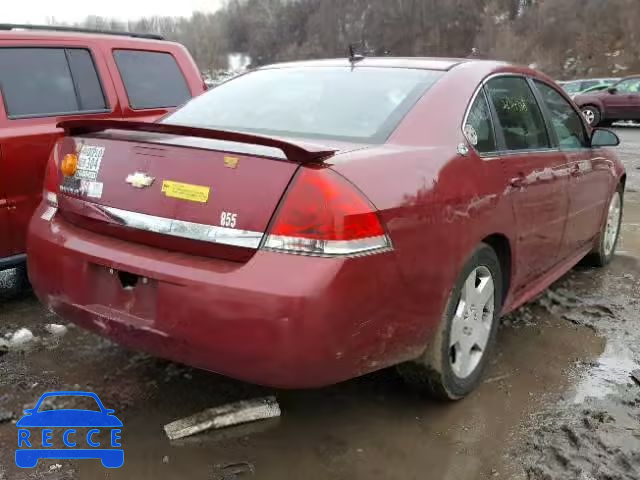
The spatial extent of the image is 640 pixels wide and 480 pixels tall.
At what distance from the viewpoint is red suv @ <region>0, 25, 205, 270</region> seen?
13.5 feet

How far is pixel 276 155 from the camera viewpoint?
2.33m

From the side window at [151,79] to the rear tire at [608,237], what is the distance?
3.62m

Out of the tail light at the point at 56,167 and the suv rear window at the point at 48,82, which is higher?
the suv rear window at the point at 48,82

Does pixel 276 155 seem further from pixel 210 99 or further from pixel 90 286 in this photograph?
pixel 210 99

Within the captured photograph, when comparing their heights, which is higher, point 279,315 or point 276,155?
point 276,155

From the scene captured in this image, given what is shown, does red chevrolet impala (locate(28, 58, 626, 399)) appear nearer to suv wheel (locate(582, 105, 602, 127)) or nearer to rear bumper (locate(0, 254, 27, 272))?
rear bumper (locate(0, 254, 27, 272))

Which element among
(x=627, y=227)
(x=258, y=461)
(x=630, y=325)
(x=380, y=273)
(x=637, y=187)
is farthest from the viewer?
(x=637, y=187)

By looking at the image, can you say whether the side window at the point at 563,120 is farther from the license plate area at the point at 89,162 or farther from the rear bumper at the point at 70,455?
the rear bumper at the point at 70,455

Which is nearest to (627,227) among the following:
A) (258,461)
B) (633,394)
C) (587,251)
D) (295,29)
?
(587,251)

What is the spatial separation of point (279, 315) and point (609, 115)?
20.2 meters

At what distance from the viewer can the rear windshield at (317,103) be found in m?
2.87

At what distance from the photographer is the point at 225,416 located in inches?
110

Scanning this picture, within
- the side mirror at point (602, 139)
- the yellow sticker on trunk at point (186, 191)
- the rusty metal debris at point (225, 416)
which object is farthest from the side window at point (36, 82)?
the side mirror at point (602, 139)

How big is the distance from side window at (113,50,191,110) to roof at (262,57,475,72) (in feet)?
6.25
